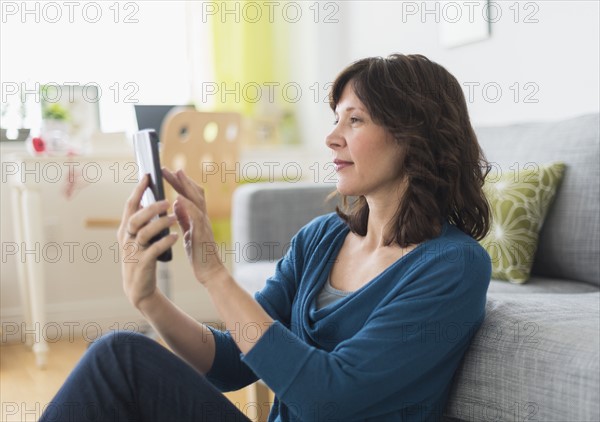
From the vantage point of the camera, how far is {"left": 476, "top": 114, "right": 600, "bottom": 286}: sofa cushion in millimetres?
1706

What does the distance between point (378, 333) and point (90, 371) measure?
0.43m

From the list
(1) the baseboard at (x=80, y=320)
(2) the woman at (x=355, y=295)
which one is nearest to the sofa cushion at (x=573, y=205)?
(2) the woman at (x=355, y=295)

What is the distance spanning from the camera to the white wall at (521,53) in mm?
2242

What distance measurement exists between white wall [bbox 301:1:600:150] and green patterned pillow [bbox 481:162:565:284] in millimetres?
567

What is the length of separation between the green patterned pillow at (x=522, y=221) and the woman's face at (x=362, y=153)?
2.06 feet

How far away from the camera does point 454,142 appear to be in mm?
1182

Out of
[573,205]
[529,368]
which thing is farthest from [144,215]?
[573,205]

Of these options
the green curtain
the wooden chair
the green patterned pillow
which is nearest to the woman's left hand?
the green patterned pillow

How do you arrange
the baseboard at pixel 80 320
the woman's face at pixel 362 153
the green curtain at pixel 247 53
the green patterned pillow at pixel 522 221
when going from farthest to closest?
the green curtain at pixel 247 53 → the baseboard at pixel 80 320 → the green patterned pillow at pixel 522 221 → the woman's face at pixel 362 153

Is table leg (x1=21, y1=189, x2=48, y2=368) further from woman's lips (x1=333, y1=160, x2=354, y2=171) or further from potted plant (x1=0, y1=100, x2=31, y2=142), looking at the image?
woman's lips (x1=333, y1=160, x2=354, y2=171)

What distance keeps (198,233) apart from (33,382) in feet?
6.32

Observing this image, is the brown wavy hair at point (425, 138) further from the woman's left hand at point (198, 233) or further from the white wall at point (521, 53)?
the white wall at point (521, 53)

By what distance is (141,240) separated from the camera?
1.06 meters

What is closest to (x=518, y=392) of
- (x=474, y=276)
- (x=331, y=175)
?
(x=474, y=276)
